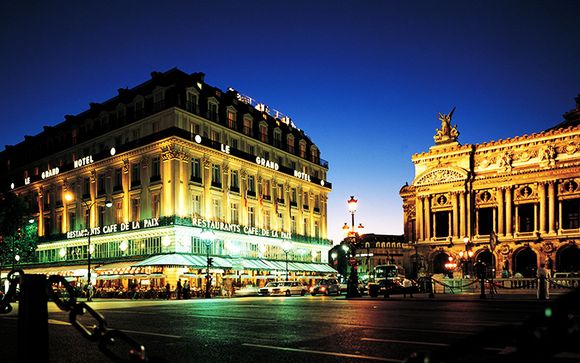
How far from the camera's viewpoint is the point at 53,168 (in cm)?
6831

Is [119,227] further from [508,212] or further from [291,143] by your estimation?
[508,212]

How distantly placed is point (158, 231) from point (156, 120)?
440 inches

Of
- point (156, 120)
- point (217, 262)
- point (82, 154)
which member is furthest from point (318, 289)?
point (82, 154)

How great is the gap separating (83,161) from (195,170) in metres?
14.6

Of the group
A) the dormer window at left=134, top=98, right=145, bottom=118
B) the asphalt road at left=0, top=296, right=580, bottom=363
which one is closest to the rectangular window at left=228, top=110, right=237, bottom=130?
the dormer window at left=134, top=98, right=145, bottom=118

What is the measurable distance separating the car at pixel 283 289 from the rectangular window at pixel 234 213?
11.8 m

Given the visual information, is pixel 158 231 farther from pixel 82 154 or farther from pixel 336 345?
pixel 336 345

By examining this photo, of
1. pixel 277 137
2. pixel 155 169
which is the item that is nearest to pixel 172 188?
pixel 155 169

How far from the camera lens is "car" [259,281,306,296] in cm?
5047

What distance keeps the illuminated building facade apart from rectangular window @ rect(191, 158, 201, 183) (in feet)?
95.2

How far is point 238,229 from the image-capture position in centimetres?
6025

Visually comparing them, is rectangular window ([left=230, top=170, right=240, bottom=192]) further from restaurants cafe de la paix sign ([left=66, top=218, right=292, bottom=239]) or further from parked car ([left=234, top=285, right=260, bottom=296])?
parked car ([left=234, top=285, right=260, bottom=296])

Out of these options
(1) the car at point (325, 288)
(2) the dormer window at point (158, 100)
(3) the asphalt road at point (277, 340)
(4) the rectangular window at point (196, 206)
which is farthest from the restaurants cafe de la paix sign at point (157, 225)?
(3) the asphalt road at point (277, 340)

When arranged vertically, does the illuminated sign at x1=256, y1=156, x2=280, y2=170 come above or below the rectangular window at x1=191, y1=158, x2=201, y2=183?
above
